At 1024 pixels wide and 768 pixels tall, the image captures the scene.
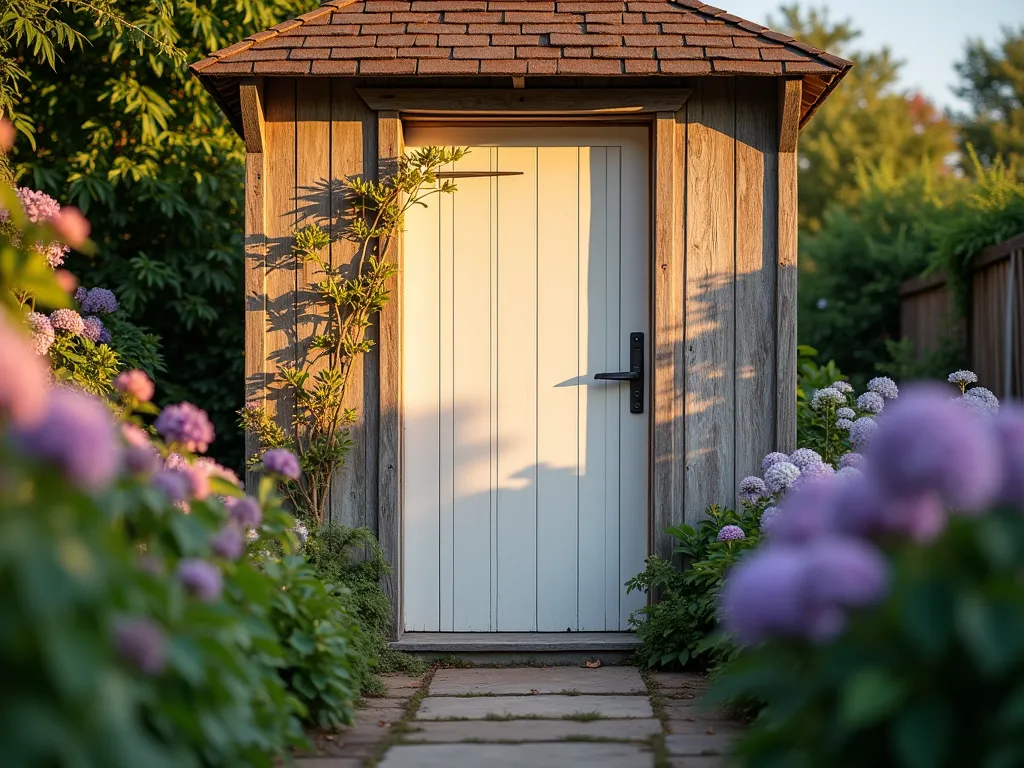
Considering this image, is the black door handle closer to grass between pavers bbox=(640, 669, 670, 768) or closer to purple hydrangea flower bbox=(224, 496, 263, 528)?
grass between pavers bbox=(640, 669, 670, 768)

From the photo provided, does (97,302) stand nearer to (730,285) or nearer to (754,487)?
(730,285)

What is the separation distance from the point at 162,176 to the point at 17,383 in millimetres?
5638

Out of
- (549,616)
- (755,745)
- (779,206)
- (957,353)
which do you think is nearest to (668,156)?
(779,206)

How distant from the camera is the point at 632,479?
4.72 metres

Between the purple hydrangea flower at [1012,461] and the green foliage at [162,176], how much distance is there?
5514 mm

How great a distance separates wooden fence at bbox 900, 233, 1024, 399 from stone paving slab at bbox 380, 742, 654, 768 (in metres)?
5.25

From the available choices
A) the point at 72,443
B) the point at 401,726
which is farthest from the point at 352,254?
the point at 72,443

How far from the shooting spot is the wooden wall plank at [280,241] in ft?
15.1

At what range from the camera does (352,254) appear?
461cm

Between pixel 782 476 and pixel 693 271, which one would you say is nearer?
pixel 782 476

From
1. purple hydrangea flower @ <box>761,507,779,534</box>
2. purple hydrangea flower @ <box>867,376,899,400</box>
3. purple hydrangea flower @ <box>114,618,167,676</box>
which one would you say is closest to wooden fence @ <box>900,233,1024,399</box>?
purple hydrangea flower @ <box>867,376,899,400</box>

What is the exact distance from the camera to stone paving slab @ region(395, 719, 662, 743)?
10.6 ft

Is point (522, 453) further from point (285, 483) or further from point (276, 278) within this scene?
point (276, 278)

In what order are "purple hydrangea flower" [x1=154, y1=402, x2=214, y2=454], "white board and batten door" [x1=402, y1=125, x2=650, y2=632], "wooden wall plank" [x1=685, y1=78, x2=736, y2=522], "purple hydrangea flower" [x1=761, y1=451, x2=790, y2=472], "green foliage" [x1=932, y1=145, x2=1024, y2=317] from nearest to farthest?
"purple hydrangea flower" [x1=154, y1=402, x2=214, y2=454] → "purple hydrangea flower" [x1=761, y1=451, x2=790, y2=472] → "wooden wall plank" [x1=685, y1=78, x2=736, y2=522] → "white board and batten door" [x1=402, y1=125, x2=650, y2=632] → "green foliage" [x1=932, y1=145, x2=1024, y2=317]
